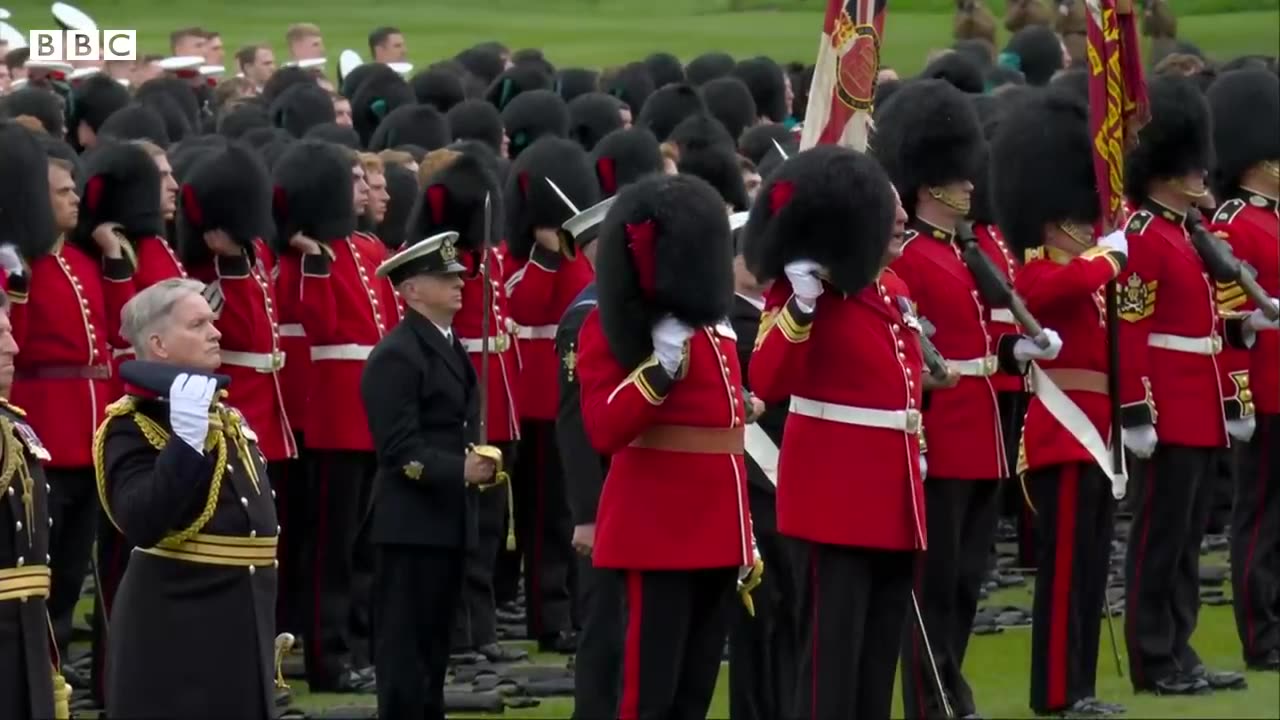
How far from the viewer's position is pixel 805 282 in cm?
605

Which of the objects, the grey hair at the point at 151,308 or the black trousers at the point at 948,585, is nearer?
the grey hair at the point at 151,308

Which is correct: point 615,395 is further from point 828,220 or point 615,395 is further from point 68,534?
point 68,534

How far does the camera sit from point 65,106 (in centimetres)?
1138

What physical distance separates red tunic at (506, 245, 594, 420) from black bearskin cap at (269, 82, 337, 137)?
2643 millimetres

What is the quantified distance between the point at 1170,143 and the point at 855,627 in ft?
8.06

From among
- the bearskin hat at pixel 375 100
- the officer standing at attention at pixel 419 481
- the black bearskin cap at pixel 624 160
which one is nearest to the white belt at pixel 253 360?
the officer standing at attention at pixel 419 481

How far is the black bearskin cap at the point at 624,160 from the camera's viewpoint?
920 cm

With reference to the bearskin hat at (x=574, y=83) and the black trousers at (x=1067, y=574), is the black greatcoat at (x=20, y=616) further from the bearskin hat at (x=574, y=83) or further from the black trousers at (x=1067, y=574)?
the bearskin hat at (x=574, y=83)

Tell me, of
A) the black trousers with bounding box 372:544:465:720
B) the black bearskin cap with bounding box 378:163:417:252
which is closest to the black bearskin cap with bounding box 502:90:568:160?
the black bearskin cap with bounding box 378:163:417:252

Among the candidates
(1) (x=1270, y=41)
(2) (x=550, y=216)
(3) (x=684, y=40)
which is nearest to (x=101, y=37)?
(2) (x=550, y=216)

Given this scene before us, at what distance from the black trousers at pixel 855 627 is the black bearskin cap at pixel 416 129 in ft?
16.1

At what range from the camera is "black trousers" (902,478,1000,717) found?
7.20 meters

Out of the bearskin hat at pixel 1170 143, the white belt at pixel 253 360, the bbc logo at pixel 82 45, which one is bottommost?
the white belt at pixel 253 360

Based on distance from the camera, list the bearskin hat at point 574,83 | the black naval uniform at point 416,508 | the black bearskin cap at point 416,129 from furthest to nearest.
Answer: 1. the bearskin hat at point 574,83
2. the black bearskin cap at point 416,129
3. the black naval uniform at point 416,508
